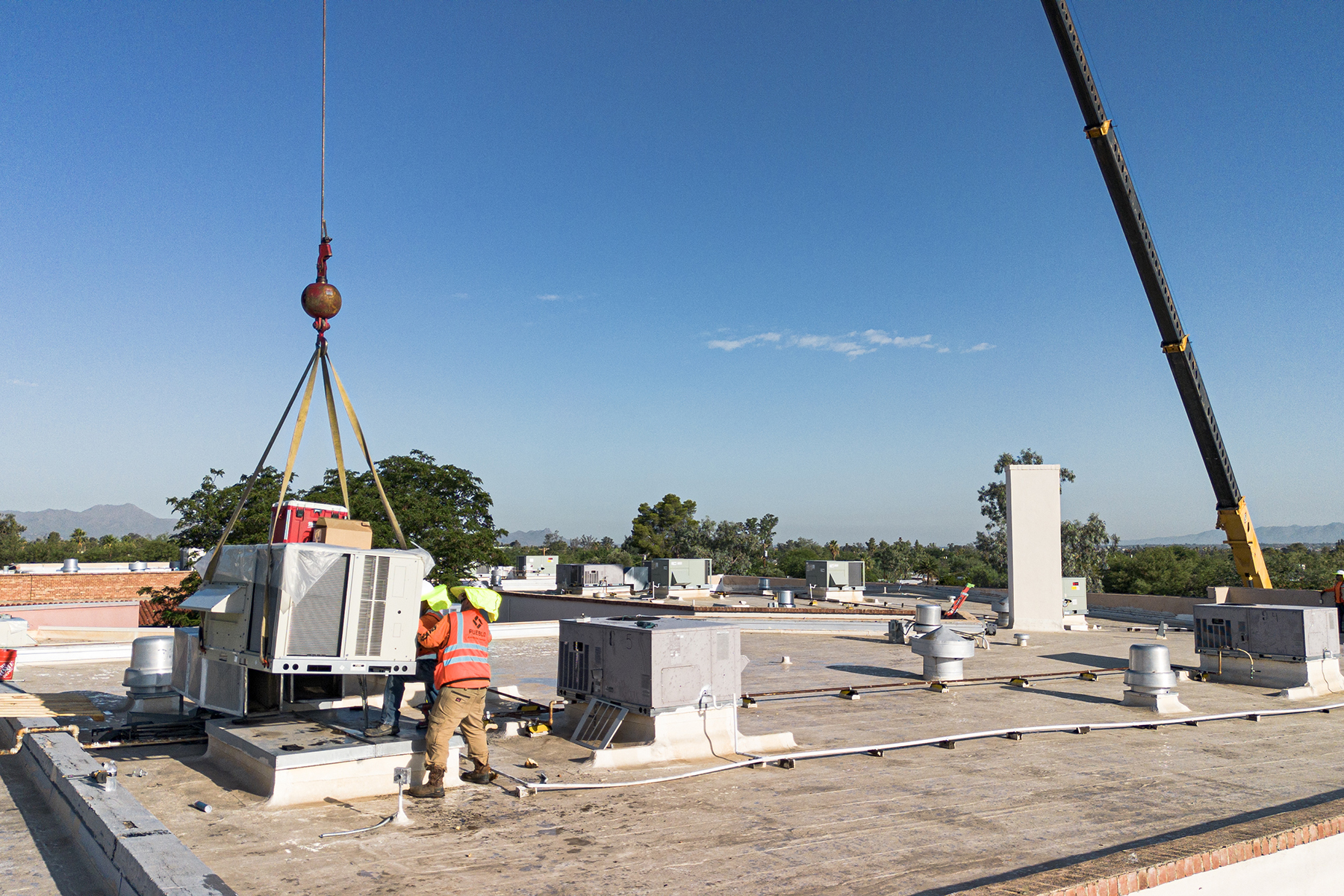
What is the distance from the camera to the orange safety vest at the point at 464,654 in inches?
309

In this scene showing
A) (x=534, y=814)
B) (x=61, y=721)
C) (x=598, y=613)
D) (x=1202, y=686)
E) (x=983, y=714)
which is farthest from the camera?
(x=598, y=613)

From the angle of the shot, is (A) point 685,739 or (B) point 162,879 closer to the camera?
(B) point 162,879

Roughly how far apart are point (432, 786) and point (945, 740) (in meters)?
6.41

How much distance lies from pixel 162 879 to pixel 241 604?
3.40 meters

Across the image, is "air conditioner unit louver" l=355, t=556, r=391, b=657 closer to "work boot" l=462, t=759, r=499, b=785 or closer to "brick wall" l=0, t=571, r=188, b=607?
"work boot" l=462, t=759, r=499, b=785

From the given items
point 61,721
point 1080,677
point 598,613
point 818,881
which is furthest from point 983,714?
point 598,613

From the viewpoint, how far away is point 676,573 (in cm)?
3862

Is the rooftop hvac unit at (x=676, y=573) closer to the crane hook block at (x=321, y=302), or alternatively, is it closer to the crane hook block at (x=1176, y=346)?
the crane hook block at (x=1176, y=346)

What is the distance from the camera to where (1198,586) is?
5628 cm

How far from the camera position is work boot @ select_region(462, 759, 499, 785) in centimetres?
813

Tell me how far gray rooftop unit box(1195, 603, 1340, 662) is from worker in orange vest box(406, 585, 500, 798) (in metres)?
15.3

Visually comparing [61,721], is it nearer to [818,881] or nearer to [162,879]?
[162,879]

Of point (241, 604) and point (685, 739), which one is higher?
point (241, 604)

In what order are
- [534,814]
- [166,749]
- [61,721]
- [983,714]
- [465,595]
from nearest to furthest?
[534,814], [465,595], [166,749], [61,721], [983,714]
